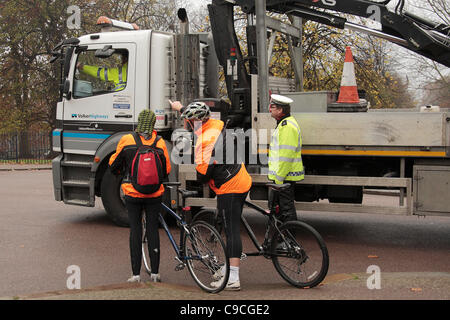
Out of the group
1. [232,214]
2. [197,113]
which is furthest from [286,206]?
[197,113]

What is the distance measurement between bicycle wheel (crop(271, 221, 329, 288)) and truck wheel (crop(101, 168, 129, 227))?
391 centimetres

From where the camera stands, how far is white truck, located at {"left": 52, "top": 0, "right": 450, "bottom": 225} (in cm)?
737

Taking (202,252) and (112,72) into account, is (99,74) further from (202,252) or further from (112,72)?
(202,252)

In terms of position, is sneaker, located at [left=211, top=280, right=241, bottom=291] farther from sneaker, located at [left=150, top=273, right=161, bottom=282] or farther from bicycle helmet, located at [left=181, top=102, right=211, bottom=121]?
bicycle helmet, located at [left=181, top=102, right=211, bottom=121]

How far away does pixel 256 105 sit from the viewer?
323 inches

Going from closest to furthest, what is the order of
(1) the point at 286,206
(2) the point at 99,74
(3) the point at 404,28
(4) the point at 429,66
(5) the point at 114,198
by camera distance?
1. (1) the point at 286,206
2. (3) the point at 404,28
3. (5) the point at 114,198
4. (2) the point at 99,74
5. (4) the point at 429,66

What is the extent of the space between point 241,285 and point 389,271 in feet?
5.88

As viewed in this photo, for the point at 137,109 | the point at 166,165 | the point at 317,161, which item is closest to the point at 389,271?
the point at 317,161

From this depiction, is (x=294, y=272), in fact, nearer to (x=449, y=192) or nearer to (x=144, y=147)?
(x=144, y=147)

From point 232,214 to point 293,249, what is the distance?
0.70m

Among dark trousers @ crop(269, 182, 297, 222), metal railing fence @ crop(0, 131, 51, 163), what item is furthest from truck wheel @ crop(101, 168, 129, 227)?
metal railing fence @ crop(0, 131, 51, 163)

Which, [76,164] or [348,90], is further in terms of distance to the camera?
[76,164]

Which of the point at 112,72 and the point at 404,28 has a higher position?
the point at 404,28

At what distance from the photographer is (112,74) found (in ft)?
30.5
